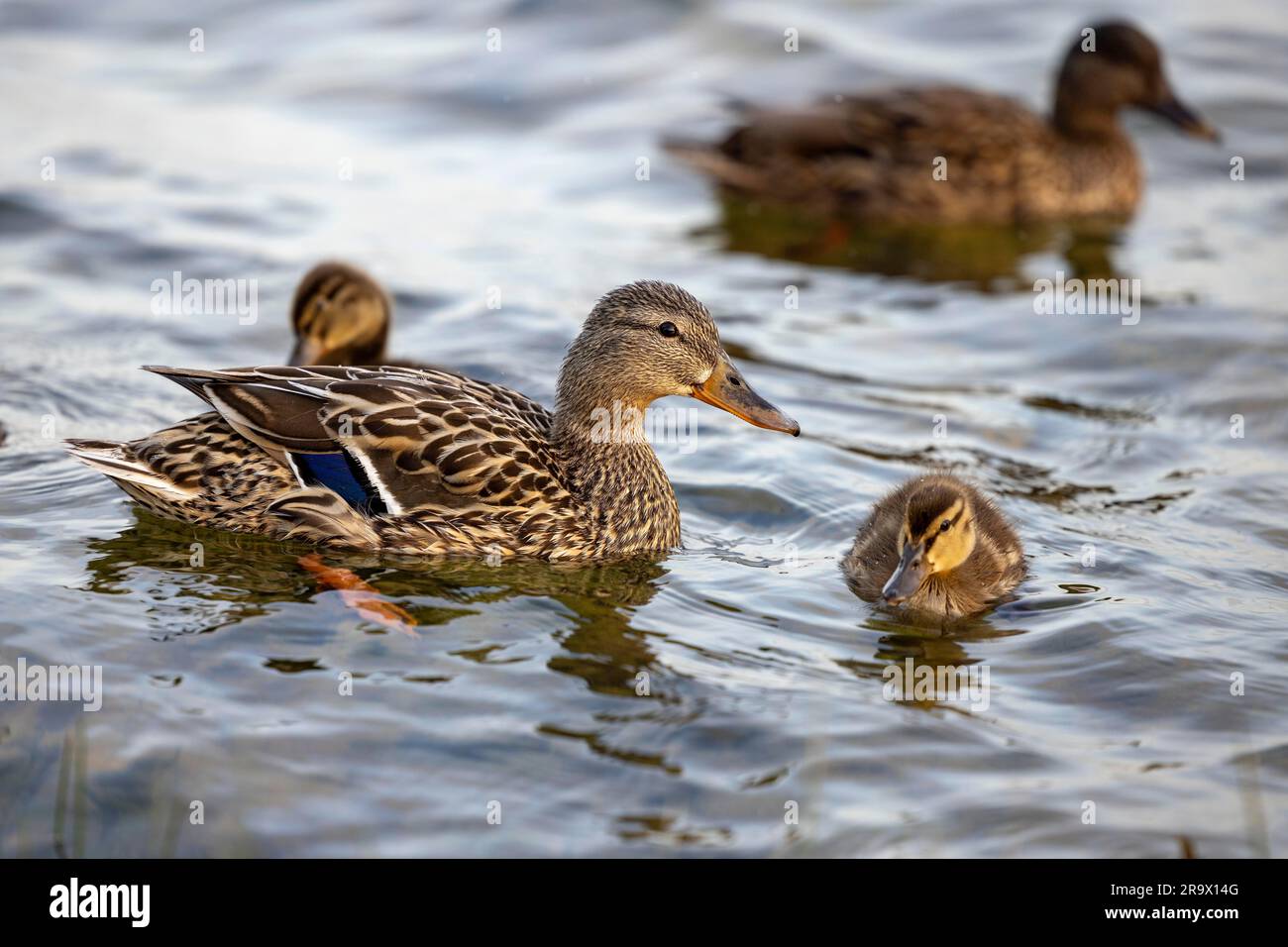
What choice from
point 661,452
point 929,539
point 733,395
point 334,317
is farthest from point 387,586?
point 334,317

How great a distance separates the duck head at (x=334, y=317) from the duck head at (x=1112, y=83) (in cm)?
638

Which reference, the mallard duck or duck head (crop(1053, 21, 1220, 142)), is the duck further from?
the mallard duck

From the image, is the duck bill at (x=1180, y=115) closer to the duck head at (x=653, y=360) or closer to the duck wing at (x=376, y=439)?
the duck head at (x=653, y=360)

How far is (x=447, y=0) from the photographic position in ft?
53.8

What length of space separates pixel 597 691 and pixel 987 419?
3.88m

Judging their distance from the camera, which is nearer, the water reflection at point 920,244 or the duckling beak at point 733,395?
the duckling beak at point 733,395

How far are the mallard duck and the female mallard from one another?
1.97ft

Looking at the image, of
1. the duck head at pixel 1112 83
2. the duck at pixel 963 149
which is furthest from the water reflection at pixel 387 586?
the duck head at pixel 1112 83

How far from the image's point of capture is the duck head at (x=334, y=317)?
28.7ft

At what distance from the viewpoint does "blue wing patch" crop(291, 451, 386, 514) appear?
6629mm

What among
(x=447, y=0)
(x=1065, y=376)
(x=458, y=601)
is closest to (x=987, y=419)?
(x=1065, y=376)

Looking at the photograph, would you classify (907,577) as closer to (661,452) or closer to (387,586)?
(387,586)

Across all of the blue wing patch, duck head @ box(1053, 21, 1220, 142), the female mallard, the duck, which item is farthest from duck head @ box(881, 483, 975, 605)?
duck head @ box(1053, 21, 1220, 142)

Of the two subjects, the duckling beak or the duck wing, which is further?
the duckling beak
